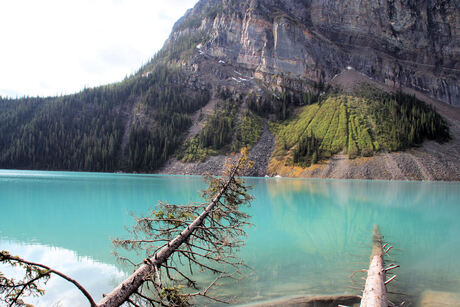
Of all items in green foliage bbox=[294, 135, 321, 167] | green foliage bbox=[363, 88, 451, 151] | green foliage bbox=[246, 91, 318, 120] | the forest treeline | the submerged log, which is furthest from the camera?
green foliage bbox=[246, 91, 318, 120]

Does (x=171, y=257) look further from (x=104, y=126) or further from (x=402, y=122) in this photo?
(x=104, y=126)

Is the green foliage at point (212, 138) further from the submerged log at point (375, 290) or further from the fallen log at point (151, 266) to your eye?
the submerged log at point (375, 290)

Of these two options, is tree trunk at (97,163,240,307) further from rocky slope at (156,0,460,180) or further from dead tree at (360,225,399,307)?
rocky slope at (156,0,460,180)

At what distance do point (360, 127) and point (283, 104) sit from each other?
38.0 metres

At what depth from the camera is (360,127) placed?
9681 centimetres

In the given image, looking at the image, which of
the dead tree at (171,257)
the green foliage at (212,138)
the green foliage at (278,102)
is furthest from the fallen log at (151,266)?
the green foliage at (278,102)

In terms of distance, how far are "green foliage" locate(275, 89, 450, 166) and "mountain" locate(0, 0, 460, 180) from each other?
560 mm

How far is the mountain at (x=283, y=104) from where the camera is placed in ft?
301

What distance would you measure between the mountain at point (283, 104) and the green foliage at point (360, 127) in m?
0.56

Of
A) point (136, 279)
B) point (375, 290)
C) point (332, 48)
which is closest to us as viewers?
Answer: point (136, 279)

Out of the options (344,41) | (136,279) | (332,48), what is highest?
(344,41)

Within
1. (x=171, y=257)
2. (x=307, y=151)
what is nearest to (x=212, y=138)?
(x=307, y=151)

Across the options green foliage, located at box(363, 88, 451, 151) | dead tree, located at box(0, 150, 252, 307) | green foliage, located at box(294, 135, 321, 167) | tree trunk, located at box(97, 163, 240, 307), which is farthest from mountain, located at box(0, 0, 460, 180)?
tree trunk, located at box(97, 163, 240, 307)

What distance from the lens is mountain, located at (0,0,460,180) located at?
91.7m
